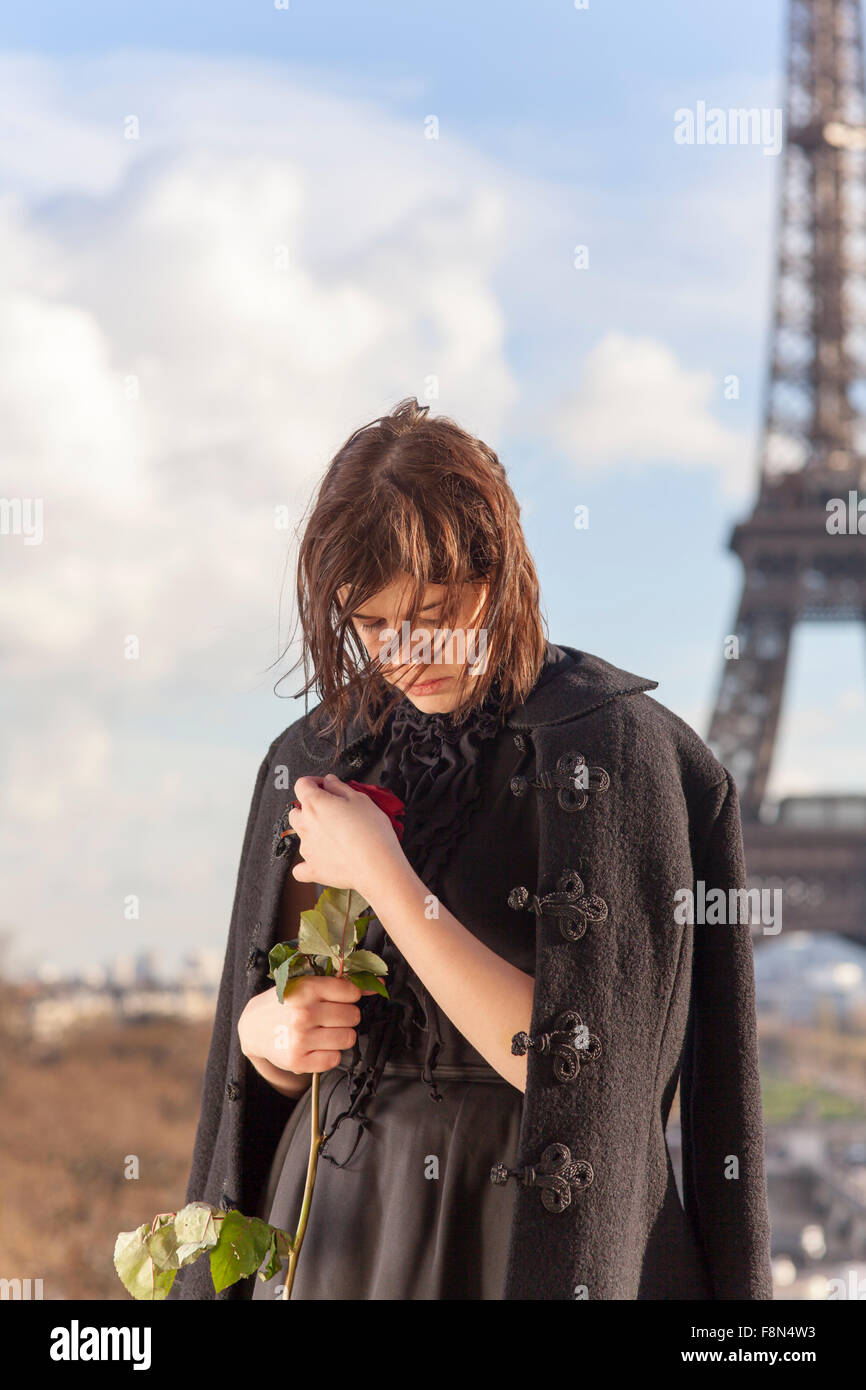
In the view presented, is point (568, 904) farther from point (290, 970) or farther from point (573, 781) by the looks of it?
point (290, 970)

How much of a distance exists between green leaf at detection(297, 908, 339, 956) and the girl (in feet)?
0.10

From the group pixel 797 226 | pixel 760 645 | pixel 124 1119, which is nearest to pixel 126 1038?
pixel 124 1119

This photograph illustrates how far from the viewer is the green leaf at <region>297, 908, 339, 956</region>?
3.30 feet

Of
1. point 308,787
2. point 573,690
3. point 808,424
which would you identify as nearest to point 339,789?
point 308,787

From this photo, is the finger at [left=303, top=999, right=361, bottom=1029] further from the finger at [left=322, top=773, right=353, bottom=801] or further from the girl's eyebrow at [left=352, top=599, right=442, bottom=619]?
the girl's eyebrow at [left=352, top=599, right=442, bottom=619]

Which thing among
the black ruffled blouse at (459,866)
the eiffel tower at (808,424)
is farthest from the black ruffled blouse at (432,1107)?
the eiffel tower at (808,424)

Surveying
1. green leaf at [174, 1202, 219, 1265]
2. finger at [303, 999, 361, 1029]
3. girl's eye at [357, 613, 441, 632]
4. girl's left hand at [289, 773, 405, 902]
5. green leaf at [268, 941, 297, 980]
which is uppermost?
girl's eye at [357, 613, 441, 632]

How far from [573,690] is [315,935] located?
1.14 feet

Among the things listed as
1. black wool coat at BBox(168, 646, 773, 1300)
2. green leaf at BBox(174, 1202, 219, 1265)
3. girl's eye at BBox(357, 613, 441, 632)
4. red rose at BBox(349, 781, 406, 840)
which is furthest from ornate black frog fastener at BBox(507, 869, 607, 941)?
green leaf at BBox(174, 1202, 219, 1265)

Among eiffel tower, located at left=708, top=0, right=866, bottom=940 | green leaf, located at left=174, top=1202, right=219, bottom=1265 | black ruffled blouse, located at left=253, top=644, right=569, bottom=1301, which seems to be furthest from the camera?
eiffel tower, located at left=708, top=0, right=866, bottom=940

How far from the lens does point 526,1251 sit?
41.0 inches

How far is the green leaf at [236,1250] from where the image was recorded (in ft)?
3.28

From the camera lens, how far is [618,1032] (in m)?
1.12
